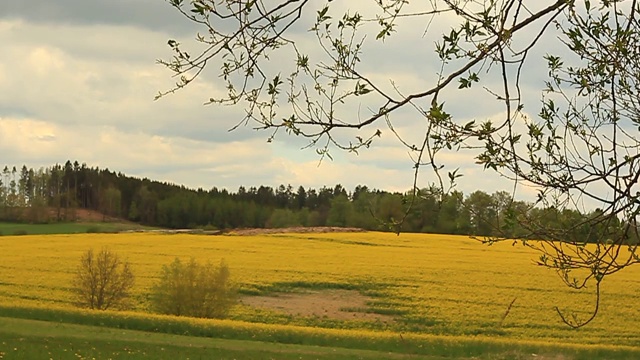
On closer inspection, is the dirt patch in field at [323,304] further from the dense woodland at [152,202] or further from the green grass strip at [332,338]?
the dense woodland at [152,202]

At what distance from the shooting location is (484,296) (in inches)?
1144

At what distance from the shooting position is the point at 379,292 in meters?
30.0

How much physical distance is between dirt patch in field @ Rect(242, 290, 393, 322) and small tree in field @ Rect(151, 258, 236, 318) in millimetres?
1349

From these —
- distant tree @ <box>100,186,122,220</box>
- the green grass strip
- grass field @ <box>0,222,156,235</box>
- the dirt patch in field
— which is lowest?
the green grass strip

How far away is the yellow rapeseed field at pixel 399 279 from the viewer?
25.3m

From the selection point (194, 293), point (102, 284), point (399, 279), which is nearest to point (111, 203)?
point (399, 279)

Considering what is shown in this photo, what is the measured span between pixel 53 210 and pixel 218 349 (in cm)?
6925

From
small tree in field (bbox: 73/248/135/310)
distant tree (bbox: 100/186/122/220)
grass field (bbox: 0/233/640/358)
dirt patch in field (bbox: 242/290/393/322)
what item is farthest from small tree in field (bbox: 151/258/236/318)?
distant tree (bbox: 100/186/122/220)

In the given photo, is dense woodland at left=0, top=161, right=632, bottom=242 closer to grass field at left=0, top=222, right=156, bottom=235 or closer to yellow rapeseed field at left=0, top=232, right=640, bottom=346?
grass field at left=0, top=222, right=156, bottom=235

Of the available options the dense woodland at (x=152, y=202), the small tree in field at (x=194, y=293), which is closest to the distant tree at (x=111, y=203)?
the dense woodland at (x=152, y=202)

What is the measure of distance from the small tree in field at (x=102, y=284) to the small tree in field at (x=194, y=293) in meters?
1.20

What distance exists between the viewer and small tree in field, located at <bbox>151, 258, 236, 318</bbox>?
27.5 metres

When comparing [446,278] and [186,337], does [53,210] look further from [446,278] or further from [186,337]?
[186,337]

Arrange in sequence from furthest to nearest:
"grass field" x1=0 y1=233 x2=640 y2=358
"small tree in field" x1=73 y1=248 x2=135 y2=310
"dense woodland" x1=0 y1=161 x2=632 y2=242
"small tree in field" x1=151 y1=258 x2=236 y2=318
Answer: "dense woodland" x1=0 y1=161 x2=632 y2=242
"small tree in field" x1=73 y1=248 x2=135 y2=310
"small tree in field" x1=151 y1=258 x2=236 y2=318
"grass field" x1=0 y1=233 x2=640 y2=358
